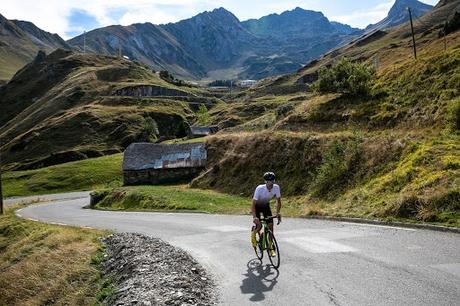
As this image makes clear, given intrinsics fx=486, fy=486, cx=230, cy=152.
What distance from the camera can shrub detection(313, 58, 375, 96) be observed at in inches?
1820

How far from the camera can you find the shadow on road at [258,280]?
1197 cm

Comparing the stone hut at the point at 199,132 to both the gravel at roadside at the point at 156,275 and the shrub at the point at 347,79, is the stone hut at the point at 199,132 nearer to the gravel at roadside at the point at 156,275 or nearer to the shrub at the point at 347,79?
the shrub at the point at 347,79

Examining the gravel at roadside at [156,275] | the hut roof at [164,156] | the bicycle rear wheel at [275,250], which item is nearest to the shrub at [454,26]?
the hut roof at [164,156]

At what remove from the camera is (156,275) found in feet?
48.2

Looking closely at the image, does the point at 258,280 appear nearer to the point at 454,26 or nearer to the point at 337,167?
the point at 337,167

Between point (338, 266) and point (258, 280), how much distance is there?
234 centimetres

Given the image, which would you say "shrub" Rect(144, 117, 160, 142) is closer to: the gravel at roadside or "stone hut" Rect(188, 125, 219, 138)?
"stone hut" Rect(188, 125, 219, 138)

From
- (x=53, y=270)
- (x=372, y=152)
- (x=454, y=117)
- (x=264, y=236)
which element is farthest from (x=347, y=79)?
(x=264, y=236)

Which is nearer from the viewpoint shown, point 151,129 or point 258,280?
point 258,280

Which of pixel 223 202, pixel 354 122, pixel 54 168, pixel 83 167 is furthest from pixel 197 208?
pixel 54 168

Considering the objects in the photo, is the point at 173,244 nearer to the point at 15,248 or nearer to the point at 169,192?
the point at 15,248

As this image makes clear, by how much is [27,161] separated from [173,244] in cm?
12154

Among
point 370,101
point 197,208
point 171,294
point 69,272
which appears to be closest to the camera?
point 171,294

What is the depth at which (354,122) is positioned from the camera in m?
39.8
